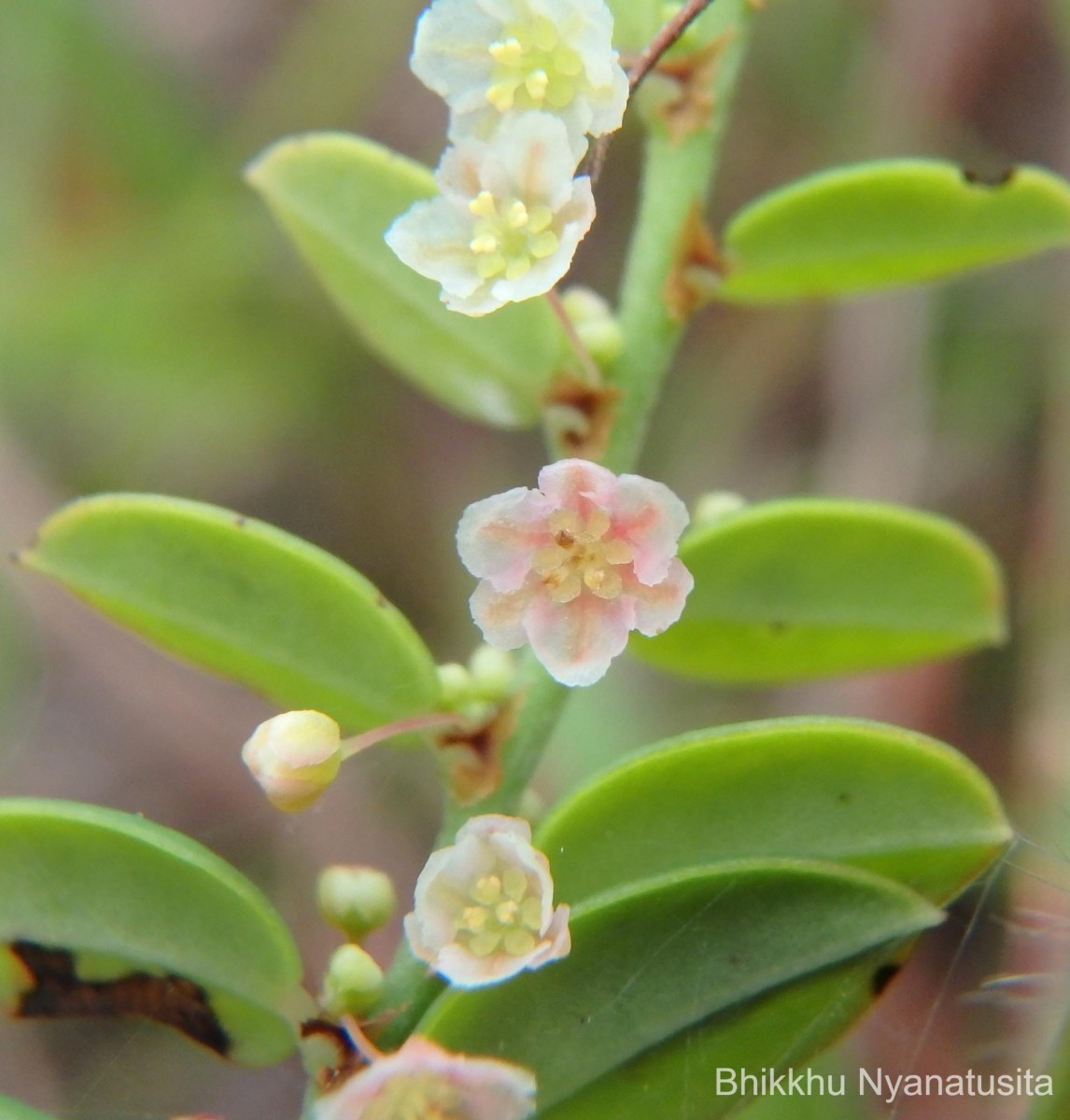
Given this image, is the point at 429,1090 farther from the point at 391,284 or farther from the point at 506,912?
the point at 391,284

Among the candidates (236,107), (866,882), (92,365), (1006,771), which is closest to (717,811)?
(866,882)

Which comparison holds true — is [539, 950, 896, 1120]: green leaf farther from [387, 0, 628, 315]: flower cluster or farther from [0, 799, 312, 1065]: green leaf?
[387, 0, 628, 315]: flower cluster

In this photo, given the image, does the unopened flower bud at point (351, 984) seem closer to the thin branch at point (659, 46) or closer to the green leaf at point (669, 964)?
the green leaf at point (669, 964)

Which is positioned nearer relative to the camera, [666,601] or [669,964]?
[669,964]

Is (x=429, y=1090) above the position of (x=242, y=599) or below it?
below

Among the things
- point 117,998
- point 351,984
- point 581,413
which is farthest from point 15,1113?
point 581,413

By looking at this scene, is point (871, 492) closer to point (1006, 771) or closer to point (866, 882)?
point (1006, 771)
